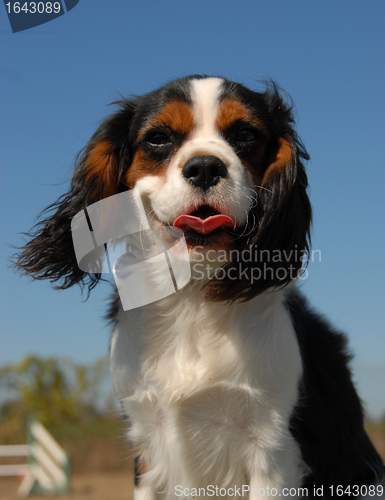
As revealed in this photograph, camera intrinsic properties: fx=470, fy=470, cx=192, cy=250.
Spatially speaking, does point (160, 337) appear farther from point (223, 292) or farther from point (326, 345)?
point (326, 345)

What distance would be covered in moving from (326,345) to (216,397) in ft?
3.38

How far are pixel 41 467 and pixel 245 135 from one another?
1086 cm

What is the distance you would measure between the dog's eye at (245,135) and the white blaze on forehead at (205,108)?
6.0 inches

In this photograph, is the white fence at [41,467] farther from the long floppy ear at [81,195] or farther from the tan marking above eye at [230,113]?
the tan marking above eye at [230,113]

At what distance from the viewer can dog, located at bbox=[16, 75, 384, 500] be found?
2416 millimetres

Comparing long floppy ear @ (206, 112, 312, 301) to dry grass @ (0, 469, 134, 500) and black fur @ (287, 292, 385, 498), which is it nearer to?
black fur @ (287, 292, 385, 498)

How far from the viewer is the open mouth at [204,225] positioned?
7.67 ft

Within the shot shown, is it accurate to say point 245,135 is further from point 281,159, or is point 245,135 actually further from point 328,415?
point 328,415

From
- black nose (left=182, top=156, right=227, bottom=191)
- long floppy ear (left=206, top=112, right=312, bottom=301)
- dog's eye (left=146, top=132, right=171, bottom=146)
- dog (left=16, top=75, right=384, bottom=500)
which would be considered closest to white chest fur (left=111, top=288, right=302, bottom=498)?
dog (left=16, top=75, right=384, bottom=500)

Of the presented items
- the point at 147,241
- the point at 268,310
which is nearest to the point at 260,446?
the point at 268,310

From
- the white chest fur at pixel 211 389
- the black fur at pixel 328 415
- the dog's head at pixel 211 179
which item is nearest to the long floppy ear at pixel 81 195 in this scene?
the dog's head at pixel 211 179

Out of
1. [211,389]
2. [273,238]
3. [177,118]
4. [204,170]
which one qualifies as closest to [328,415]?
[211,389]

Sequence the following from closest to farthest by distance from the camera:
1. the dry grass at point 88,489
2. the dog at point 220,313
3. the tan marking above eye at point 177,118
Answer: the dog at point 220,313, the tan marking above eye at point 177,118, the dry grass at point 88,489

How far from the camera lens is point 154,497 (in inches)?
109
